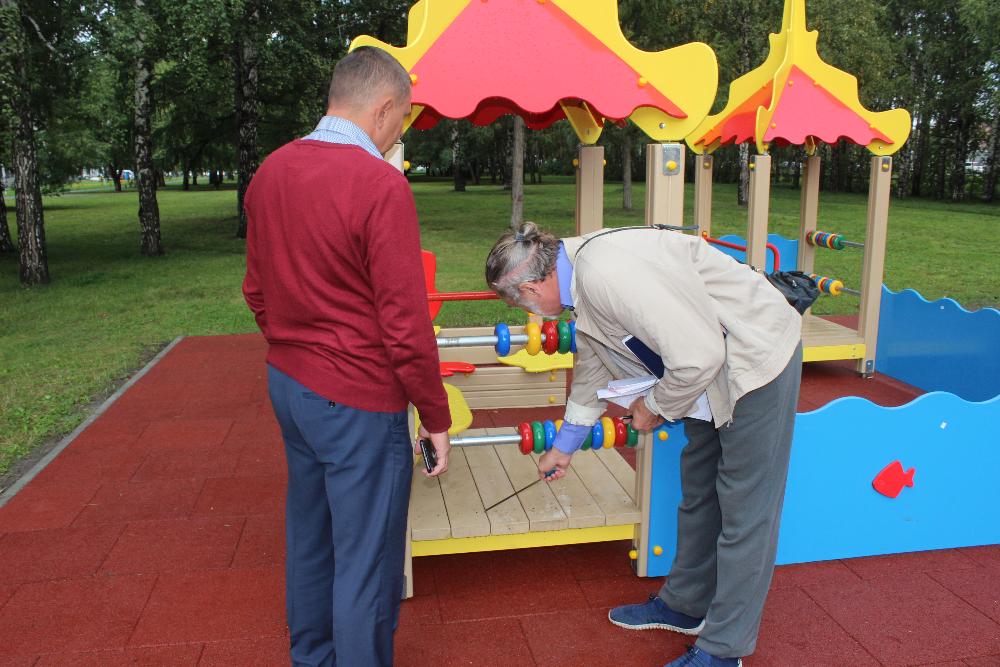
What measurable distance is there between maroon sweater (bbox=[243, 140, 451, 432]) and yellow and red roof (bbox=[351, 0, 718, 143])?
3.92ft


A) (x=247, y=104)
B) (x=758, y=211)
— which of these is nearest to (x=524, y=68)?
(x=758, y=211)

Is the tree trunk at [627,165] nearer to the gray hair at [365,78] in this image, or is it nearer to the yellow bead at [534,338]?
the yellow bead at [534,338]

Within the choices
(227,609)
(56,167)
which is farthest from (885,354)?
(56,167)

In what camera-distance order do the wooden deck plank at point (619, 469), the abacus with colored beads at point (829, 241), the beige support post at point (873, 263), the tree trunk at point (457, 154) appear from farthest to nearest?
the tree trunk at point (457, 154) → the abacus with colored beads at point (829, 241) → the beige support post at point (873, 263) → the wooden deck plank at point (619, 469)

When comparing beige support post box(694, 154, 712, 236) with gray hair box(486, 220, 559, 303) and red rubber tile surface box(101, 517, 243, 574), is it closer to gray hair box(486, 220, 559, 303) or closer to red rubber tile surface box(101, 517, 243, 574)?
red rubber tile surface box(101, 517, 243, 574)

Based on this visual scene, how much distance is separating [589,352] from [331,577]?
3.83 ft

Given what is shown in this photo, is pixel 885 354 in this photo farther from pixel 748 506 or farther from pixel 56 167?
pixel 56 167

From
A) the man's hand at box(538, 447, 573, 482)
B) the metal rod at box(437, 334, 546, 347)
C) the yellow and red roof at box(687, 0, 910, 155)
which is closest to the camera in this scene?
the man's hand at box(538, 447, 573, 482)

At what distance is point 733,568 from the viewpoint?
2709 millimetres

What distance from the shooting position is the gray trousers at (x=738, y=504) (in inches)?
101

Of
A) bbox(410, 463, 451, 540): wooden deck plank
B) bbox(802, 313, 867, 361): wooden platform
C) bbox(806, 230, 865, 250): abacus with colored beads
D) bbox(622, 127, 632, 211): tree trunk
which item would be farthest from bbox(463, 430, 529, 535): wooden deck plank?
bbox(622, 127, 632, 211): tree trunk

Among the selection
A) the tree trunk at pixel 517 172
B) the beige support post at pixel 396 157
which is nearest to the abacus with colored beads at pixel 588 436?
the beige support post at pixel 396 157

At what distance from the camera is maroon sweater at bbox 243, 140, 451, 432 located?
2029mm

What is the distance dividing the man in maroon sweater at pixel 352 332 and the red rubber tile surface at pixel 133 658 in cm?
98
